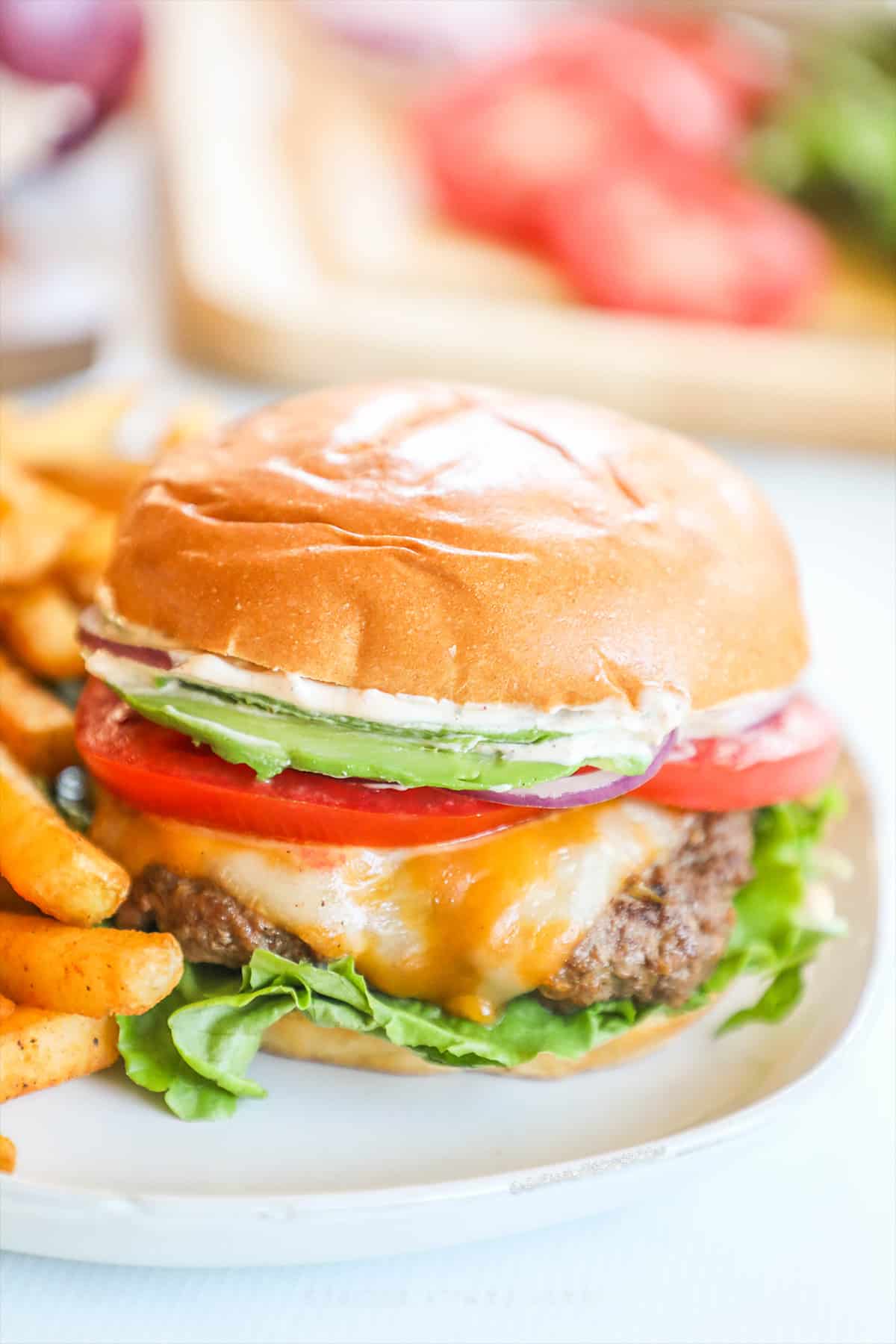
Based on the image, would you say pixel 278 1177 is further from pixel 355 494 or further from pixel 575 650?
pixel 355 494

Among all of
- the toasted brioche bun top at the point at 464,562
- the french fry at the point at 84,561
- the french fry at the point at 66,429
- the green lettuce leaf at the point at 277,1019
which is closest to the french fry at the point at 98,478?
the french fry at the point at 66,429

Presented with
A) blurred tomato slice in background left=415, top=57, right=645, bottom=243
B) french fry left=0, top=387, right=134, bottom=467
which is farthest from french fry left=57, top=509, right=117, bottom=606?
blurred tomato slice in background left=415, top=57, right=645, bottom=243

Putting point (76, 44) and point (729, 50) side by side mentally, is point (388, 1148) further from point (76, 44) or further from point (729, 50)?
point (729, 50)

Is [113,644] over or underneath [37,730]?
over

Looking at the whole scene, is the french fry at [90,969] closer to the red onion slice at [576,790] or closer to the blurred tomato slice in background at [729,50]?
the red onion slice at [576,790]

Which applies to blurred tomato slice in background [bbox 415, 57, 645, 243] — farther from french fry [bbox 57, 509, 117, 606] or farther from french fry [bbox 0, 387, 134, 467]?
french fry [bbox 57, 509, 117, 606]

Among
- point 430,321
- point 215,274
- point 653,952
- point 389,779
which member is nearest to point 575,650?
point 389,779

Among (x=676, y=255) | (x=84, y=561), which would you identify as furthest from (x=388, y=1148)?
(x=676, y=255)
